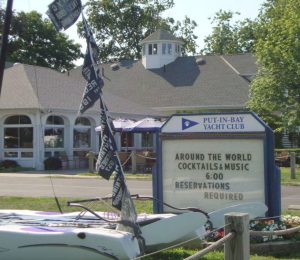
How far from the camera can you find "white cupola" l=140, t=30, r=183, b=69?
48375mm

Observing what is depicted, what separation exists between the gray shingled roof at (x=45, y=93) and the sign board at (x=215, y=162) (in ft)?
63.8

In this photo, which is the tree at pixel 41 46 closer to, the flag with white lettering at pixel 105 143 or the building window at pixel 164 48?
the building window at pixel 164 48

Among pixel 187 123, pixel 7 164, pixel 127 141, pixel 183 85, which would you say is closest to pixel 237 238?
pixel 187 123

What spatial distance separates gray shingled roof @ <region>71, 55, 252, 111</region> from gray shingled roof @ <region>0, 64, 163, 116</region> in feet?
12.9

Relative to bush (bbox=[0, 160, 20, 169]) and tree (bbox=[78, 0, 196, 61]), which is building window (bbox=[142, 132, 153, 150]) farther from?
tree (bbox=[78, 0, 196, 61])

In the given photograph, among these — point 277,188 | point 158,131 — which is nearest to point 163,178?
point 158,131

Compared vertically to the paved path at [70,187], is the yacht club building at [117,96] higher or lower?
higher

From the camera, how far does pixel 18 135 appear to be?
33531 millimetres

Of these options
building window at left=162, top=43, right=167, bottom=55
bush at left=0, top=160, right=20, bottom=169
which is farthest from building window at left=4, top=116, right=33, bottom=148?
building window at left=162, top=43, right=167, bottom=55

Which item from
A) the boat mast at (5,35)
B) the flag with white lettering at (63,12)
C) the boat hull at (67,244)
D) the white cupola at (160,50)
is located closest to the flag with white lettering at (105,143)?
the flag with white lettering at (63,12)

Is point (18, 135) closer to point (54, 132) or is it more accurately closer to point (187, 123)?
point (54, 132)

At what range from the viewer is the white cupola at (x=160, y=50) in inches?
1905

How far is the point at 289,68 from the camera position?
106 ft

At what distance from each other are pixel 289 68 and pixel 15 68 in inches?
608
